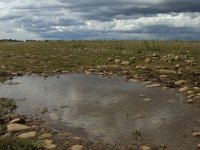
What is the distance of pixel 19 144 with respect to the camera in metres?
10.5

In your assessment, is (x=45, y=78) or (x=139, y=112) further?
(x=45, y=78)

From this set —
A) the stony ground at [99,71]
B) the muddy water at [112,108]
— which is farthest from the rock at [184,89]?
the muddy water at [112,108]

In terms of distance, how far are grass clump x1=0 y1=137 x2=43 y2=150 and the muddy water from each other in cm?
181

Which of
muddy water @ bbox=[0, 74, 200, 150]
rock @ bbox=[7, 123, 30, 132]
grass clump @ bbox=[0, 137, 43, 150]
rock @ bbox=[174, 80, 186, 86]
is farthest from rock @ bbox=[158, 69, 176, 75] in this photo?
grass clump @ bbox=[0, 137, 43, 150]

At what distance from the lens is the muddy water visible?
38.8 feet

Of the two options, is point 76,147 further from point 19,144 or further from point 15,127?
point 15,127

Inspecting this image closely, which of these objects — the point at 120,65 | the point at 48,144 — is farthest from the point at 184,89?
the point at 48,144

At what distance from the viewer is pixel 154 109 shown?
49.0 ft

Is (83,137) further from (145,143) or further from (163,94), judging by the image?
(163,94)

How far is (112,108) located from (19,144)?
17.5 ft

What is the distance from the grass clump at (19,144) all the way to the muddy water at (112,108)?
181 centimetres

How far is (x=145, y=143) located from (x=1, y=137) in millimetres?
3967

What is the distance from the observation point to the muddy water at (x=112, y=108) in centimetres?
1182

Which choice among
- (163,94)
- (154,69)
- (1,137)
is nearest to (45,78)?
(154,69)
